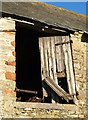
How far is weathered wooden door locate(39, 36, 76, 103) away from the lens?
31.0 ft

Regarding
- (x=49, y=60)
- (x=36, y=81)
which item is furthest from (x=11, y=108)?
(x=36, y=81)

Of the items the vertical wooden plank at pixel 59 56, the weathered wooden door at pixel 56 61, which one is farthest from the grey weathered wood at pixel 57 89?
the vertical wooden plank at pixel 59 56

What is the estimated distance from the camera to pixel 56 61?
31.9 feet

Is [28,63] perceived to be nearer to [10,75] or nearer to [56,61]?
[56,61]

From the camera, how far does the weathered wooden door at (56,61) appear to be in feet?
31.0

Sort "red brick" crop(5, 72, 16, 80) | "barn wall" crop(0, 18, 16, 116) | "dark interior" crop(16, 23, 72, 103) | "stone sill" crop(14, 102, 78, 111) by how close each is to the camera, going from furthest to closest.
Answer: "dark interior" crop(16, 23, 72, 103) < "stone sill" crop(14, 102, 78, 111) < "red brick" crop(5, 72, 16, 80) < "barn wall" crop(0, 18, 16, 116)

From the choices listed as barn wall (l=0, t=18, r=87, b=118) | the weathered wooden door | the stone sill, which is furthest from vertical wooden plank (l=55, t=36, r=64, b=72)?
the stone sill

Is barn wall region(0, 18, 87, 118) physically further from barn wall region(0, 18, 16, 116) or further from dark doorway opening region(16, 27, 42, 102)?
dark doorway opening region(16, 27, 42, 102)

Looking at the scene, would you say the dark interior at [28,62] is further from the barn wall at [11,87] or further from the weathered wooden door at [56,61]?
the barn wall at [11,87]

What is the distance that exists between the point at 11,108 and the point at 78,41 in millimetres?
3463

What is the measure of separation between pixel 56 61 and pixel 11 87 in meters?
2.25

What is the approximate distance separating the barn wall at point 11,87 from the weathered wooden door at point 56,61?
0.20 m

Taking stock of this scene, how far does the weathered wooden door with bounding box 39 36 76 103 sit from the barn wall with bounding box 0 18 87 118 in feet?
0.67

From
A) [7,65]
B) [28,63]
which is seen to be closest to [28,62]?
[28,63]
